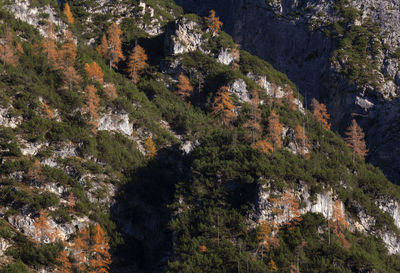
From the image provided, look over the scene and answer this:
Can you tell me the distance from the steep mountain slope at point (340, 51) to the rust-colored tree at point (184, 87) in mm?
30340

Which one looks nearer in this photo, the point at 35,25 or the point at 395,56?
the point at 35,25

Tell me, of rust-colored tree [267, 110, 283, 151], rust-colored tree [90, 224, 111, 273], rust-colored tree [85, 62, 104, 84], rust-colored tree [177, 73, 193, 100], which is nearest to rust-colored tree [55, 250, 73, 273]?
rust-colored tree [90, 224, 111, 273]

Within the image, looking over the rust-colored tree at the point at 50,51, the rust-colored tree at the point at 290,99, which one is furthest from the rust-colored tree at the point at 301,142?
the rust-colored tree at the point at 50,51

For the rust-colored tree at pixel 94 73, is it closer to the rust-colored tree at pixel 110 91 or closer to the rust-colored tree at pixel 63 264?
the rust-colored tree at pixel 110 91

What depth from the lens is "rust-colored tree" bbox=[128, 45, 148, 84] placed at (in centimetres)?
8656

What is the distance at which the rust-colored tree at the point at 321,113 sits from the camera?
8769cm

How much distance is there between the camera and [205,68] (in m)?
89.6

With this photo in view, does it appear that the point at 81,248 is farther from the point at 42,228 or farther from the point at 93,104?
the point at 93,104

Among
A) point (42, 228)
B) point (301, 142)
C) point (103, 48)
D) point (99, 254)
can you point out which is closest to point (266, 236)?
point (99, 254)

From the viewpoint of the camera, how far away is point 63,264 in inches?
1813

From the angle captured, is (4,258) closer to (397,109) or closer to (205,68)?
(205,68)

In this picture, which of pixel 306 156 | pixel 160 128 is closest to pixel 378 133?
Result: pixel 306 156

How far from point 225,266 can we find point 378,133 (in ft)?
167

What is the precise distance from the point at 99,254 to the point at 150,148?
22654mm
